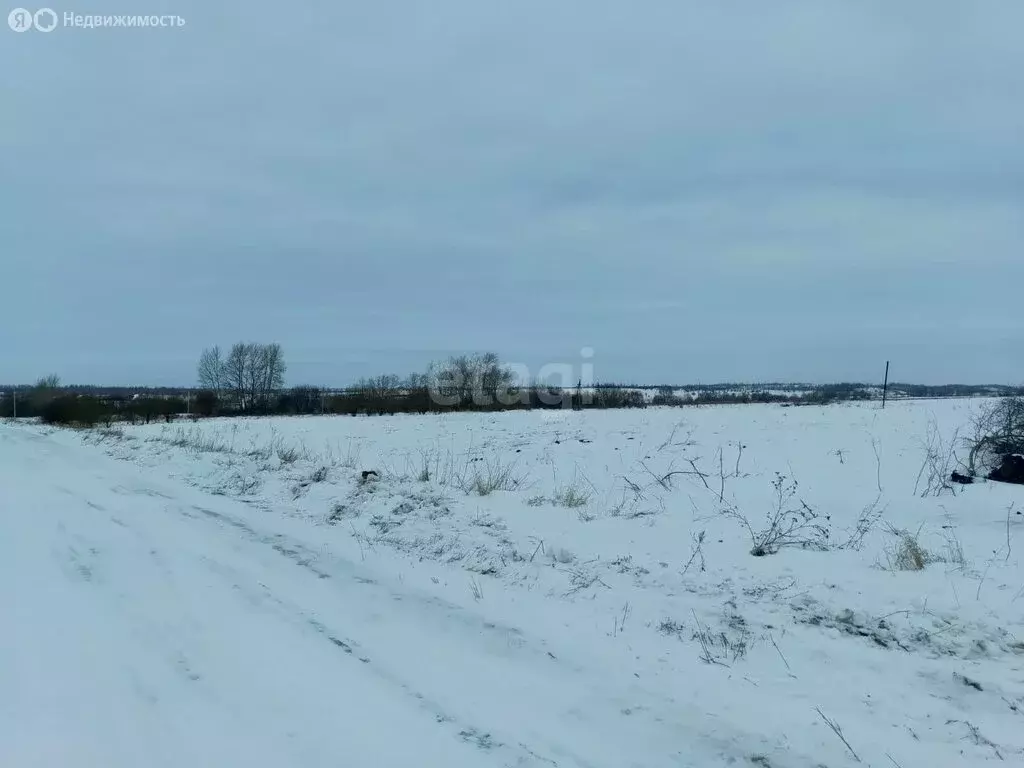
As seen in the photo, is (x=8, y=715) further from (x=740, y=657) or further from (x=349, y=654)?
(x=740, y=657)

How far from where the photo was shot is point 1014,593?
15.7ft

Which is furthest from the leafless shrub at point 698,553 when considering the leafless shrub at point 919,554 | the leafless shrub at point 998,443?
the leafless shrub at point 998,443

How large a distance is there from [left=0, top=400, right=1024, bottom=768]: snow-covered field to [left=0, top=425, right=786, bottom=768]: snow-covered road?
0.06 ft

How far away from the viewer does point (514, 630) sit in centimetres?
460

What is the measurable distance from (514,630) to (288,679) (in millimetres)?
1581

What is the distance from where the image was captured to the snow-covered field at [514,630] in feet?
10.6

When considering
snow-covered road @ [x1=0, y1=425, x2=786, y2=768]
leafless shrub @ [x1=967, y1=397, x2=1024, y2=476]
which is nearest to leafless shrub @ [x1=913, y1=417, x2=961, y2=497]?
leafless shrub @ [x1=967, y1=397, x2=1024, y2=476]

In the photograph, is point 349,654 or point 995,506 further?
point 995,506

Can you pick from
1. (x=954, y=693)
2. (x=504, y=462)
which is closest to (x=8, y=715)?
(x=954, y=693)

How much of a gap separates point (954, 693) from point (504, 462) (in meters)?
12.1

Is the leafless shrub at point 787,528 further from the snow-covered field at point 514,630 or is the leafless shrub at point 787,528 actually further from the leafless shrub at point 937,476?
the leafless shrub at point 937,476

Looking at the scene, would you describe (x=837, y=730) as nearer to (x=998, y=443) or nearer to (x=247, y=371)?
(x=998, y=443)

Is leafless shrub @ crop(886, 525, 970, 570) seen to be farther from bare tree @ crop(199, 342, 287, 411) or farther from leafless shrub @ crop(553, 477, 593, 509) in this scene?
bare tree @ crop(199, 342, 287, 411)

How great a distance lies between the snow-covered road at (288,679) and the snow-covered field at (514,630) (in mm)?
18
